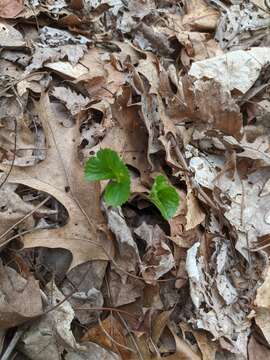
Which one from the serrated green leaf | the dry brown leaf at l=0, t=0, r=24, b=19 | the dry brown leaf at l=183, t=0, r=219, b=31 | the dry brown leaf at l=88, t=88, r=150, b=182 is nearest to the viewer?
the serrated green leaf

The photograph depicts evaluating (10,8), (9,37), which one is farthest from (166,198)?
(10,8)

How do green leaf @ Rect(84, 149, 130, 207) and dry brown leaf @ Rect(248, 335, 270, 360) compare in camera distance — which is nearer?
green leaf @ Rect(84, 149, 130, 207)

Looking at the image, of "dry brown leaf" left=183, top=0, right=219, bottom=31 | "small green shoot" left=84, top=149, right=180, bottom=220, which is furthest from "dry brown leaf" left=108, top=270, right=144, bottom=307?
"dry brown leaf" left=183, top=0, right=219, bottom=31

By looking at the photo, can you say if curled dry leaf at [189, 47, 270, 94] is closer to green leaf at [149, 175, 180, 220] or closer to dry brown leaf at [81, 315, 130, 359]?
green leaf at [149, 175, 180, 220]

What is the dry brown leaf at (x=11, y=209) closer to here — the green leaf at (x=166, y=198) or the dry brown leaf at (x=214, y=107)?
the green leaf at (x=166, y=198)

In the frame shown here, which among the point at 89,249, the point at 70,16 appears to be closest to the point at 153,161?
the point at 89,249

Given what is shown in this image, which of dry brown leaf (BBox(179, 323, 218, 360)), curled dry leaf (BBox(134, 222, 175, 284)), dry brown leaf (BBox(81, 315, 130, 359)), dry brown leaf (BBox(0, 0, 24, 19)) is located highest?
dry brown leaf (BBox(0, 0, 24, 19))

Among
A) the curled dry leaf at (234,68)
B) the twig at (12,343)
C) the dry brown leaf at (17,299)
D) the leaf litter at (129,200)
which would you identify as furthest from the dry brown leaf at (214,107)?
the twig at (12,343)
